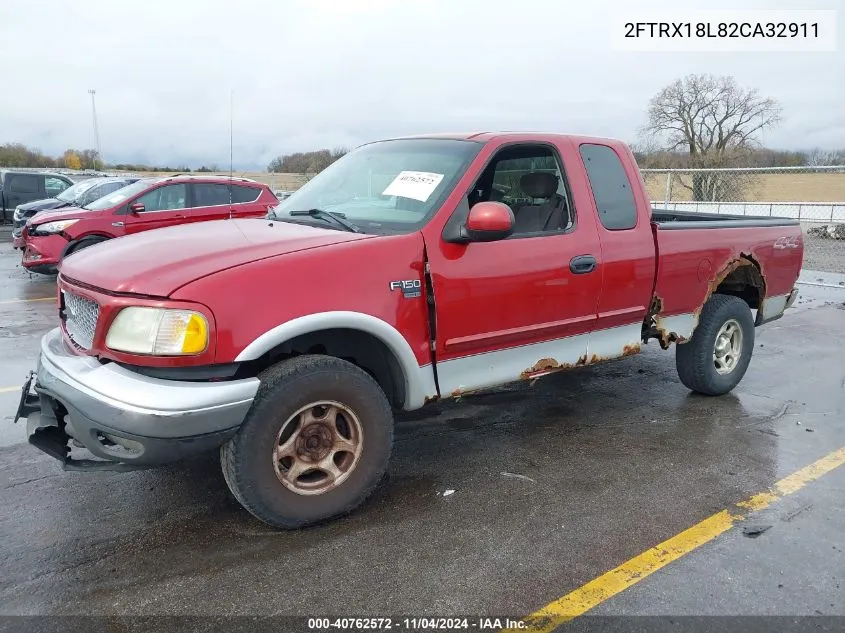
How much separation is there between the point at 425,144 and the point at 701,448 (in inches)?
104

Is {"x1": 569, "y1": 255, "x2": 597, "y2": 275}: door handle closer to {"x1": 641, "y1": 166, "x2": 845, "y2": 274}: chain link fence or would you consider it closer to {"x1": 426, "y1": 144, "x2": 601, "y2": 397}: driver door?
{"x1": 426, "y1": 144, "x2": 601, "y2": 397}: driver door

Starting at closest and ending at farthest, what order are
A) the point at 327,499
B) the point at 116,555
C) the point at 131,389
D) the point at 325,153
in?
the point at 131,389, the point at 116,555, the point at 327,499, the point at 325,153

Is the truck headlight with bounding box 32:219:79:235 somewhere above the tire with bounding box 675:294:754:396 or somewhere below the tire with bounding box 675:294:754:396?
above

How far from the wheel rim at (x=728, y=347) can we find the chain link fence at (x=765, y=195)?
8041 mm

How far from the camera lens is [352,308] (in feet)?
10.5

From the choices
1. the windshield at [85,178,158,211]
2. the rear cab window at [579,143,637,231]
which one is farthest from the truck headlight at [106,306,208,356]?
the windshield at [85,178,158,211]

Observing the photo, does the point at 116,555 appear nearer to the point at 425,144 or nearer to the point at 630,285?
the point at 425,144

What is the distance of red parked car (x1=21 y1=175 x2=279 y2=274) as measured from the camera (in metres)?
10.3

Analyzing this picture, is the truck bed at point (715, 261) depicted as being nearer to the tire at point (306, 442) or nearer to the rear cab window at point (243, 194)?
the tire at point (306, 442)

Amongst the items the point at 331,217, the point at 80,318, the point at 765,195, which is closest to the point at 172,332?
the point at 80,318

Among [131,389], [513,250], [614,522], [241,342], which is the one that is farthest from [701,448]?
[131,389]

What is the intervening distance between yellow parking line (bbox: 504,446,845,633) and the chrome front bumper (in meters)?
1.47

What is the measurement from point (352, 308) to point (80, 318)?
1.33m

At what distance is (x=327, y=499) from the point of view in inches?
129
